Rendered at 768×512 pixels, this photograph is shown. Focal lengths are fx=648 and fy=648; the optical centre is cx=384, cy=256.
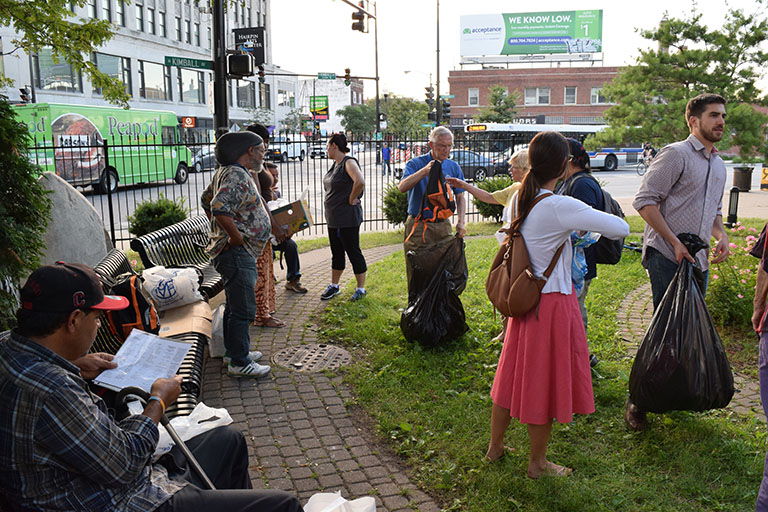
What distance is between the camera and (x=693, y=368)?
3.74 m

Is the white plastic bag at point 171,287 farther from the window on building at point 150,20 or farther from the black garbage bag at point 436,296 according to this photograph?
the window on building at point 150,20

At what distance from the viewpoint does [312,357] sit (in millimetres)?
5855

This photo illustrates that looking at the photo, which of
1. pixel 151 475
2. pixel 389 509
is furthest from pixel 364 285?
pixel 151 475

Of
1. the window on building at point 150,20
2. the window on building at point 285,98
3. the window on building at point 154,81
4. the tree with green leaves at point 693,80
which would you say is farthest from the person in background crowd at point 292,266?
the window on building at point 285,98

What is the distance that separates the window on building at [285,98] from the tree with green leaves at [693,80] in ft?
226

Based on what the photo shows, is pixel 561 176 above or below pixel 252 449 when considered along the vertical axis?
above

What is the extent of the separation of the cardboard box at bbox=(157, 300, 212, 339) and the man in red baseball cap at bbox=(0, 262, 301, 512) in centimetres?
288

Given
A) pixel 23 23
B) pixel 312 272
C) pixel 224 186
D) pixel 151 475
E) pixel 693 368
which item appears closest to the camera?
pixel 151 475

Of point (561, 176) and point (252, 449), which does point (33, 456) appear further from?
point (561, 176)

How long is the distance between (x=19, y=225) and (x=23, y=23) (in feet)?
9.64

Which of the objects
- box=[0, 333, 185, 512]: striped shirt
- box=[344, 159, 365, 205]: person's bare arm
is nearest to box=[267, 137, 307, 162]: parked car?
box=[344, 159, 365, 205]: person's bare arm

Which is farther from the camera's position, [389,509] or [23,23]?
[23,23]

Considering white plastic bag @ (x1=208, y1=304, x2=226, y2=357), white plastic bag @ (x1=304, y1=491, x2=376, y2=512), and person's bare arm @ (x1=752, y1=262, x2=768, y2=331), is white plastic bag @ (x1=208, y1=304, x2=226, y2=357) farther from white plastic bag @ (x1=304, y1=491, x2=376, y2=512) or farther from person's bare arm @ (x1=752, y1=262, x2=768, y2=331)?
person's bare arm @ (x1=752, y1=262, x2=768, y2=331)

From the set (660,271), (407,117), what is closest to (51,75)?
(407,117)
